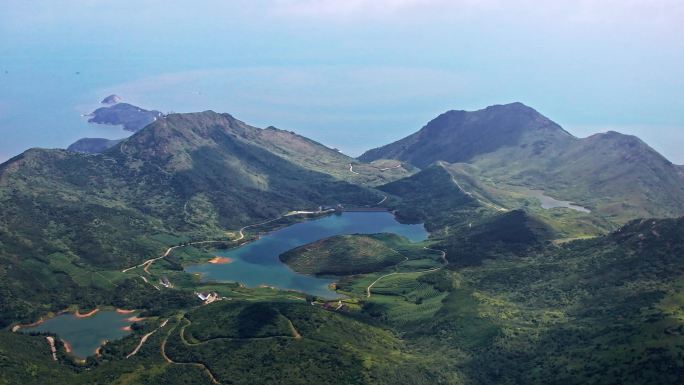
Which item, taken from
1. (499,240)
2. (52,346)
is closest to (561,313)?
(499,240)

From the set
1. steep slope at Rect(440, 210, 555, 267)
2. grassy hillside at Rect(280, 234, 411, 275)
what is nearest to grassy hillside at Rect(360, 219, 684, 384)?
steep slope at Rect(440, 210, 555, 267)

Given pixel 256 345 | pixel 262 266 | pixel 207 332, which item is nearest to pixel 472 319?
pixel 256 345

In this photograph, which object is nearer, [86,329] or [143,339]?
[143,339]

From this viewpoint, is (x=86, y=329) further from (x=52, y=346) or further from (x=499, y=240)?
(x=499, y=240)

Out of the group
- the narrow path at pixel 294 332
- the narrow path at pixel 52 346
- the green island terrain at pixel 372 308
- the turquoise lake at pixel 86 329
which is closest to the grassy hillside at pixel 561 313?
the green island terrain at pixel 372 308

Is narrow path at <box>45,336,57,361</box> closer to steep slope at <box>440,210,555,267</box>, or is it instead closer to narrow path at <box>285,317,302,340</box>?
narrow path at <box>285,317,302,340</box>
